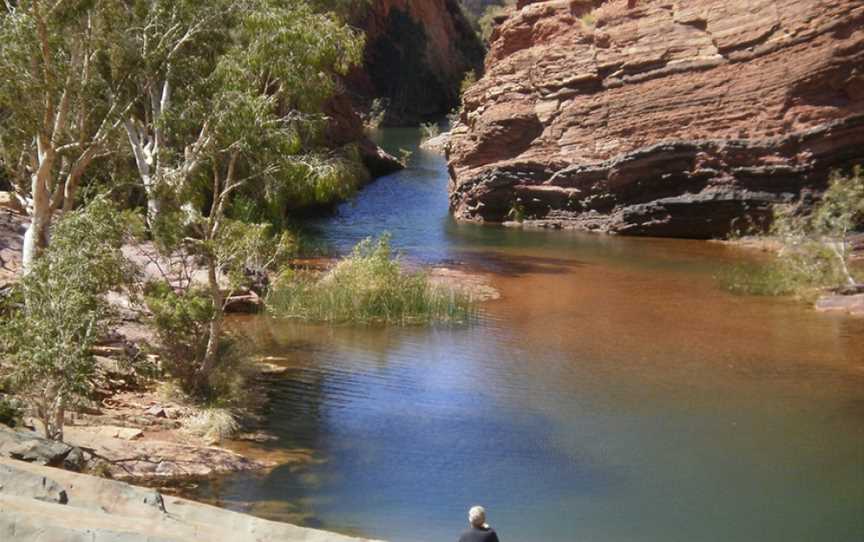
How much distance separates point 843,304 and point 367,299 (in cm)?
961

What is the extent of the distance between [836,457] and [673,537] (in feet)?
11.2

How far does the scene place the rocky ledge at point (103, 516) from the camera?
22.4ft

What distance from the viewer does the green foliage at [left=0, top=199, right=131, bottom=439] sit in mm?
11281

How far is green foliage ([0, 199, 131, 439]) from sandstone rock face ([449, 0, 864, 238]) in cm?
2344

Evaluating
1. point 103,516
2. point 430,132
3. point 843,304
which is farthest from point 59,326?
point 430,132

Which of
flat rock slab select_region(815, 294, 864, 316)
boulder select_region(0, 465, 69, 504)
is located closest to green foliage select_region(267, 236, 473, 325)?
flat rock slab select_region(815, 294, 864, 316)

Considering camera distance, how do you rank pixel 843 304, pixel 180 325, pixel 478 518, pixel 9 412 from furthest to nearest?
pixel 843 304 < pixel 180 325 < pixel 9 412 < pixel 478 518

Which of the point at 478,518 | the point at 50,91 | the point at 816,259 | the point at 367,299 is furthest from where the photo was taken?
the point at 816,259

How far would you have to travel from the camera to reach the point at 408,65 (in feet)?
274

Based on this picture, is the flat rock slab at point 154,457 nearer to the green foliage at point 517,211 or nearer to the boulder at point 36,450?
the boulder at point 36,450

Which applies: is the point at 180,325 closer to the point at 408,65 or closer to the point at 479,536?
the point at 479,536

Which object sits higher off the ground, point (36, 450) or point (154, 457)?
point (36, 450)

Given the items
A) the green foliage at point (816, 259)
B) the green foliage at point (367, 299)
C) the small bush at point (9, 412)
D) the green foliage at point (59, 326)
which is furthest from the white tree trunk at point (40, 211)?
the green foliage at point (816, 259)

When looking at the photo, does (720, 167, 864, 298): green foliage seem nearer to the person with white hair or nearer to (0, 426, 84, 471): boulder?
the person with white hair
